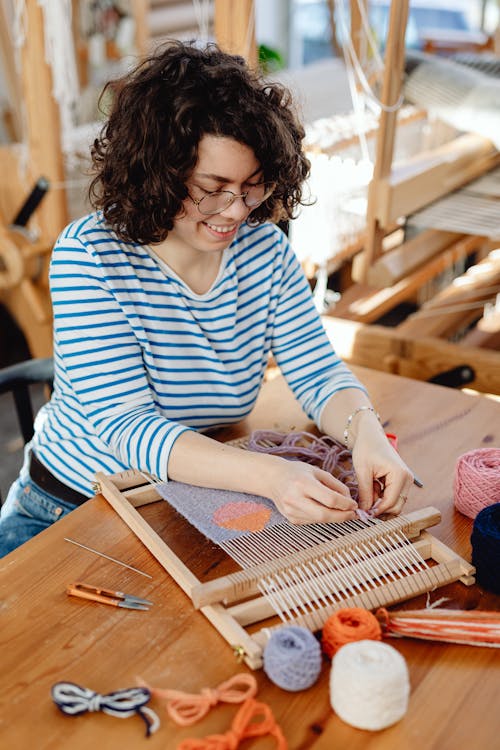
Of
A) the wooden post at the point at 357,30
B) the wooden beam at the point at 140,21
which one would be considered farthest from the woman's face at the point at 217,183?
the wooden beam at the point at 140,21

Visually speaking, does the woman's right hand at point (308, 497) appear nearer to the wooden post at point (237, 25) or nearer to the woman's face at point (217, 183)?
the woman's face at point (217, 183)

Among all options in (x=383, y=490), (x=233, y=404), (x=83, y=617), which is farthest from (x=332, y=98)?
(x=83, y=617)

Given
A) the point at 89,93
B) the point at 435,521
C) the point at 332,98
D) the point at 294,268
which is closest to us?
the point at 435,521

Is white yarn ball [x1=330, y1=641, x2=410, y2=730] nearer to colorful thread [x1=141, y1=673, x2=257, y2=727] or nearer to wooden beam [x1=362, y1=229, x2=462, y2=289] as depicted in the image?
colorful thread [x1=141, y1=673, x2=257, y2=727]

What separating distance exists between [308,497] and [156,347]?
41 cm

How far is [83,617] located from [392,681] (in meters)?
0.38

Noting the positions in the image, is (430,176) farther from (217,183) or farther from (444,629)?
(444,629)

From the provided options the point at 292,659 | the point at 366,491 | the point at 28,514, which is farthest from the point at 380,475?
the point at 28,514

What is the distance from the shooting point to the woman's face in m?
1.16

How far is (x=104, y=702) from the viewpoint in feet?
2.68

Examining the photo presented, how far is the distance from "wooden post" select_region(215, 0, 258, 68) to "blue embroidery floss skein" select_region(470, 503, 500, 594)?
4.28 ft

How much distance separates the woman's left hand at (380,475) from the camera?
1.13m

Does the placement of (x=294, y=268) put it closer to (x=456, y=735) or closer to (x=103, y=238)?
(x=103, y=238)

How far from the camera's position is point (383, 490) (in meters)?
1.17
